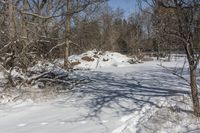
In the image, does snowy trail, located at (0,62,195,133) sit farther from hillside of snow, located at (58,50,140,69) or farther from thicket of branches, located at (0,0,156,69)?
hillside of snow, located at (58,50,140,69)

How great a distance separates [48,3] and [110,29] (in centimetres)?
2669

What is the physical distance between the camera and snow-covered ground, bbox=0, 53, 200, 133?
7.90m

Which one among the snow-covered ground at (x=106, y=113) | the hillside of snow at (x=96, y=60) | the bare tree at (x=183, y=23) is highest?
the bare tree at (x=183, y=23)

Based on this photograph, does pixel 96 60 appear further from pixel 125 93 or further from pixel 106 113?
pixel 106 113

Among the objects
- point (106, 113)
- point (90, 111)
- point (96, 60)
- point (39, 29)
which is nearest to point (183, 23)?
point (106, 113)

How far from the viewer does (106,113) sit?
9055 mm

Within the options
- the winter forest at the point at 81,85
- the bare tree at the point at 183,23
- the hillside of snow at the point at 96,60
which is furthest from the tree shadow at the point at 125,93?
the hillside of snow at the point at 96,60

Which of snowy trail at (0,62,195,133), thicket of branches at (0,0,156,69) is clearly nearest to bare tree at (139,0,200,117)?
snowy trail at (0,62,195,133)

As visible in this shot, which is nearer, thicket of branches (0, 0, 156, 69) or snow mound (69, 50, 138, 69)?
thicket of branches (0, 0, 156, 69)

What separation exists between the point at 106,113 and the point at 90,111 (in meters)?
0.46

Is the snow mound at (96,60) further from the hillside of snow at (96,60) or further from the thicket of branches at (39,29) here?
the thicket of branches at (39,29)

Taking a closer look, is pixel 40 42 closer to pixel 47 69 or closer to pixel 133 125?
pixel 47 69

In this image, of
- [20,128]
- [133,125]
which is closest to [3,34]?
[20,128]

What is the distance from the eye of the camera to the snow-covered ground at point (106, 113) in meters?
7.90
